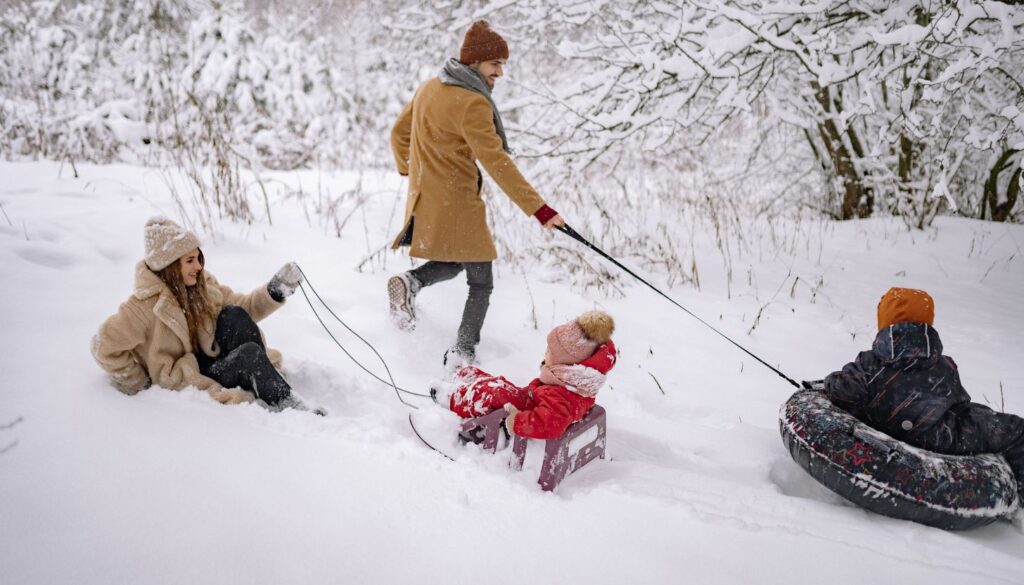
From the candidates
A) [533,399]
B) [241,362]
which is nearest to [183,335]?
[241,362]

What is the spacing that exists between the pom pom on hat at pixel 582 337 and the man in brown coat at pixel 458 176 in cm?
63

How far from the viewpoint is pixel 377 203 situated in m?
5.78

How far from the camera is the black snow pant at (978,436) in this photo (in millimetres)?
2010

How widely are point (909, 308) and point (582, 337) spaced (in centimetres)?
126

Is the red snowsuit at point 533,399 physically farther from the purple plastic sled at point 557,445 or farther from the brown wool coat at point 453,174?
the brown wool coat at point 453,174

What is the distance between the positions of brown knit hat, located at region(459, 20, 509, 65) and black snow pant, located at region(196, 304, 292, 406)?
1.66m

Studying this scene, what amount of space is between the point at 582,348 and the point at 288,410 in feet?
4.25

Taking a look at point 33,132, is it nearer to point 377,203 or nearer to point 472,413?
point 377,203

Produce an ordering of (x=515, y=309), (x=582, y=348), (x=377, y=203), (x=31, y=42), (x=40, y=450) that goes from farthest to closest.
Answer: (x=31, y=42) → (x=377, y=203) → (x=515, y=309) → (x=582, y=348) → (x=40, y=450)

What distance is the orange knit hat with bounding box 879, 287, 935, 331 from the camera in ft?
6.77

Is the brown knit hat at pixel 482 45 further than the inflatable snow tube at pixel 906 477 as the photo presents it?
Yes

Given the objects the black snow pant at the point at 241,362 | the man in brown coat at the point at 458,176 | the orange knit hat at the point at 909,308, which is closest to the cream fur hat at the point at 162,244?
the black snow pant at the point at 241,362

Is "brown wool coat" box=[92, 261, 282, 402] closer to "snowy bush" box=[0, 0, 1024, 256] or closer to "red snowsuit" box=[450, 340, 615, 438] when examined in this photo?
"red snowsuit" box=[450, 340, 615, 438]

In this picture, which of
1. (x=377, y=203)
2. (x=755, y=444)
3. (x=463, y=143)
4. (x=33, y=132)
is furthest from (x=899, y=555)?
(x=33, y=132)
